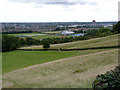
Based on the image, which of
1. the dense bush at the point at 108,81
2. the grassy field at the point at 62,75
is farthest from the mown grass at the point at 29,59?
the dense bush at the point at 108,81

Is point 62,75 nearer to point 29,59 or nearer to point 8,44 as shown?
point 29,59

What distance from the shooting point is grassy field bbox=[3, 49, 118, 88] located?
14.8 meters

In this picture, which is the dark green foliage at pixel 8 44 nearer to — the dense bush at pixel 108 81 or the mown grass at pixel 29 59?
the mown grass at pixel 29 59

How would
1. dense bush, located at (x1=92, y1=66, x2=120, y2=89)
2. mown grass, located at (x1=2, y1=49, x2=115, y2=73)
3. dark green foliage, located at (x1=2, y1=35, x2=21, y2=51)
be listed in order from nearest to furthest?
1. dense bush, located at (x1=92, y1=66, x2=120, y2=89)
2. mown grass, located at (x1=2, y1=49, x2=115, y2=73)
3. dark green foliage, located at (x1=2, y1=35, x2=21, y2=51)

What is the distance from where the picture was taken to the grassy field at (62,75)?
14805 mm

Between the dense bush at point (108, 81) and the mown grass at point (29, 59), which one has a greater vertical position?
the dense bush at point (108, 81)

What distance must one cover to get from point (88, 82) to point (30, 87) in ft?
17.6

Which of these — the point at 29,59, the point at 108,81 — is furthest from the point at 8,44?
the point at 108,81

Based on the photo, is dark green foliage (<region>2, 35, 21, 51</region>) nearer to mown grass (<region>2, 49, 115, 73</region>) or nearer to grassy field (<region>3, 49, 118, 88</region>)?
mown grass (<region>2, 49, 115, 73</region>)

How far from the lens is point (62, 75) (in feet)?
57.1

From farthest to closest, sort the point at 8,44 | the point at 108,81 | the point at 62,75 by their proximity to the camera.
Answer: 1. the point at 8,44
2. the point at 62,75
3. the point at 108,81

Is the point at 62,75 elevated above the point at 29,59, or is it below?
above

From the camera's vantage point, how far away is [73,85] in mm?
14055

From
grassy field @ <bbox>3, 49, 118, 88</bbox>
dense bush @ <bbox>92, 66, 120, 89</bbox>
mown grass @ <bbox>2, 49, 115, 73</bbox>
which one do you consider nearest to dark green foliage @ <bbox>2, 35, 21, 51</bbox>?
mown grass @ <bbox>2, 49, 115, 73</bbox>
